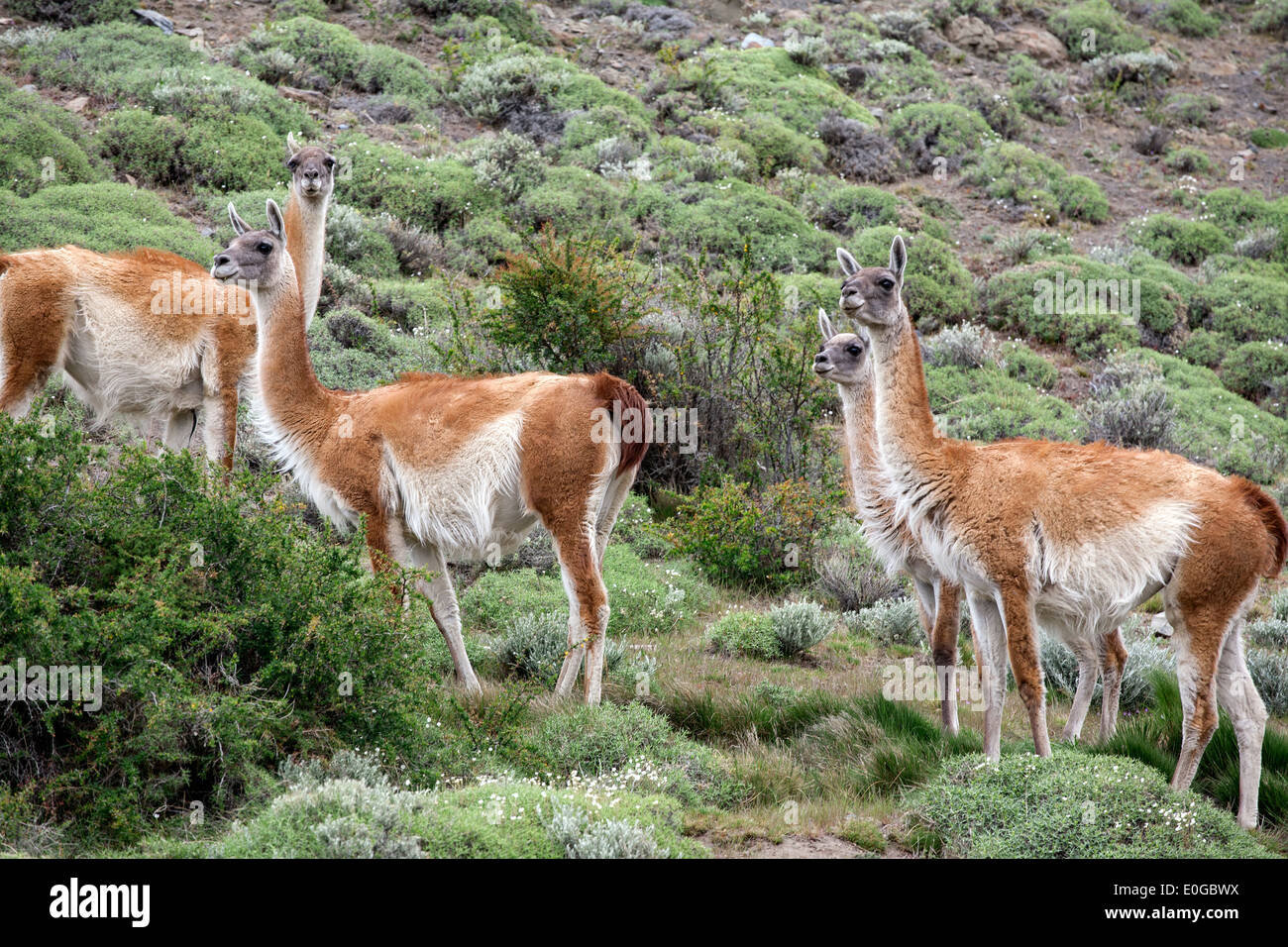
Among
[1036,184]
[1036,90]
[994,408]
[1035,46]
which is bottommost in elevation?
[994,408]

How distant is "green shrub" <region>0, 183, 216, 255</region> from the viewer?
12.6 m

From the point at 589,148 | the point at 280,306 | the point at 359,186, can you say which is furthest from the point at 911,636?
the point at 589,148

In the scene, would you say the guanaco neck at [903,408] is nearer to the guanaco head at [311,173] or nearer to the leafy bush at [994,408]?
the guanaco head at [311,173]

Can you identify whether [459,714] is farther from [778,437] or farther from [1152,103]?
[1152,103]

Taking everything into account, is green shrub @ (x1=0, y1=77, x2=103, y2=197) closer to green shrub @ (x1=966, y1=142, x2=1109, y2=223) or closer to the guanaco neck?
the guanaco neck

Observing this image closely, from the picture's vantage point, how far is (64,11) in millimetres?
19422

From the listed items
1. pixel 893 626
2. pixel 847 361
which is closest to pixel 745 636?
pixel 893 626

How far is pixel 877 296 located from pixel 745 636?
329 cm

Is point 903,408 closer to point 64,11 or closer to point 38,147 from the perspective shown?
point 38,147

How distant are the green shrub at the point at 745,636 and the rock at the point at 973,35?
24.1 metres

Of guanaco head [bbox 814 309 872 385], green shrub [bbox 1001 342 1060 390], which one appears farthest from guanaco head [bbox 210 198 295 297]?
green shrub [bbox 1001 342 1060 390]

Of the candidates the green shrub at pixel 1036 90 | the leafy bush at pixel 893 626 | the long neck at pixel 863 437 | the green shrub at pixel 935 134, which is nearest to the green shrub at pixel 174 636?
the long neck at pixel 863 437
